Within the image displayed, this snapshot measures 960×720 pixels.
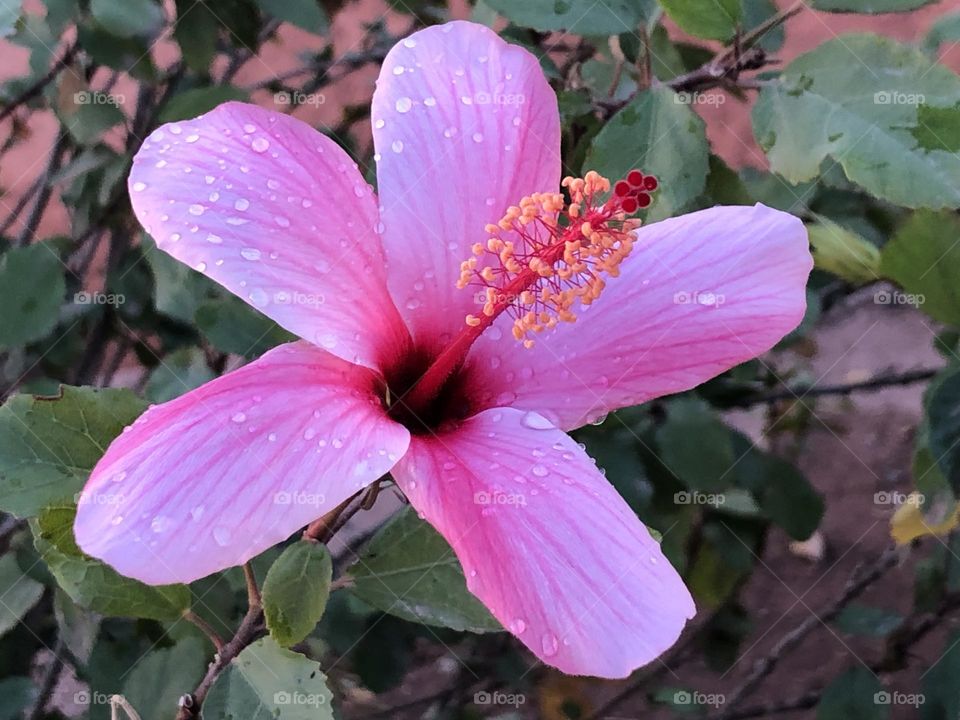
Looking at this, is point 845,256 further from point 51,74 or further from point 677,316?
point 51,74

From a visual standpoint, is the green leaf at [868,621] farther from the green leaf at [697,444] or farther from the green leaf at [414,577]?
the green leaf at [414,577]

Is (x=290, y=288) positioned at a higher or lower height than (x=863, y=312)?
higher

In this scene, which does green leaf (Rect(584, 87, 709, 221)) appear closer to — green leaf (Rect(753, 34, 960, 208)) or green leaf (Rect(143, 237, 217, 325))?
green leaf (Rect(753, 34, 960, 208))

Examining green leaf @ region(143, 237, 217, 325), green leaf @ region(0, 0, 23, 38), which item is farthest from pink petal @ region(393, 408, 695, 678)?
green leaf @ region(0, 0, 23, 38)

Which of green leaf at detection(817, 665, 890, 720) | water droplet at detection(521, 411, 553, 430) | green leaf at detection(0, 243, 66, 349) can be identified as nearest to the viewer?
Result: water droplet at detection(521, 411, 553, 430)

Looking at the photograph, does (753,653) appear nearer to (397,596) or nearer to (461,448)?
(397,596)

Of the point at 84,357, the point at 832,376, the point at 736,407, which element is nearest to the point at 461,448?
the point at 736,407

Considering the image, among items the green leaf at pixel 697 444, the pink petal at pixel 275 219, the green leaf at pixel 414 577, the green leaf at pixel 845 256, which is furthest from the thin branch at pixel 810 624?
the pink petal at pixel 275 219

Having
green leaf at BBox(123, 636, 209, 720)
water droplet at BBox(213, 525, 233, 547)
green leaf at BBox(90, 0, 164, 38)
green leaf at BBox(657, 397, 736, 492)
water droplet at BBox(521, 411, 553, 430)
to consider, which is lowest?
green leaf at BBox(657, 397, 736, 492)
